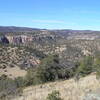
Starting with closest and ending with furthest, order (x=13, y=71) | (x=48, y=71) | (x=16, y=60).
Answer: (x=48, y=71) → (x=13, y=71) → (x=16, y=60)

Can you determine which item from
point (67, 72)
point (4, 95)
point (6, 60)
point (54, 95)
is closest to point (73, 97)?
point (54, 95)

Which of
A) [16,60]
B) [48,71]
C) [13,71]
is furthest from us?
[16,60]

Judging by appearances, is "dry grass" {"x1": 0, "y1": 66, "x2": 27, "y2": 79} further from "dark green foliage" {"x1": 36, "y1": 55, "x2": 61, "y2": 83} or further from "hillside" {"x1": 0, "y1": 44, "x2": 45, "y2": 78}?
"dark green foliage" {"x1": 36, "y1": 55, "x2": 61, "y2": 83}

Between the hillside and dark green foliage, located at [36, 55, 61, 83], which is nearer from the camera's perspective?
dark green foliage, located at [36, 55, 61, 83]

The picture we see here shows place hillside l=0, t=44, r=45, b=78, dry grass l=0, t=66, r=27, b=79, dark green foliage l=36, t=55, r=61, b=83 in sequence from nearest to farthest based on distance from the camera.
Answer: dark green foliage l=36, t=55, r=61, b=83 < dry grass l=0, t=66, r=27, b=79 < hillside l=0, t=44, r=45, b=78

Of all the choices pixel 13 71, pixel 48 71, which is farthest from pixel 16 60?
pixel 48 71

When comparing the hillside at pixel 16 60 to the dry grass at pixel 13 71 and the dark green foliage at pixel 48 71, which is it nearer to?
the dry grass at pixel 13 71

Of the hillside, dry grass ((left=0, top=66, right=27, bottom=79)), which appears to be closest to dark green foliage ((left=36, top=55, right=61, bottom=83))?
dry grass ((left=0, top=66, right=27, bottom=79))

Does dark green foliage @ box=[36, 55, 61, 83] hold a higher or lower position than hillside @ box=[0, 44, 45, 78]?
higher

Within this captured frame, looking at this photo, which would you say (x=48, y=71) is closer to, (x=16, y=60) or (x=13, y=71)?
(x=13, y=71)

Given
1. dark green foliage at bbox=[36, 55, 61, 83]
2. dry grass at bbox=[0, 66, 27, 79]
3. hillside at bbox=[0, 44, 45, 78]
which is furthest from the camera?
hillside at bbox=[0, 44, 45, 78]

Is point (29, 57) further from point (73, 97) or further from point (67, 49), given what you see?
point (73, 97)

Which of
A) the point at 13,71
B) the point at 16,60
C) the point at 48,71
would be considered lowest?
the point at 13,71

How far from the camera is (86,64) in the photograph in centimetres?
3155
